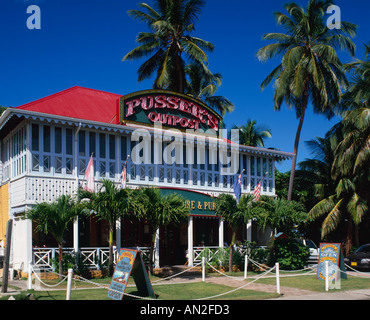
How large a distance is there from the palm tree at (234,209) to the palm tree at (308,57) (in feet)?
30.5

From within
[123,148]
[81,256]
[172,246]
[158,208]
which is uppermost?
[123,148]

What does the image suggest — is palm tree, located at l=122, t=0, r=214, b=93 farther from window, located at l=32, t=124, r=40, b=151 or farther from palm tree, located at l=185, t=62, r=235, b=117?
window, located at l=32, t=124, r=40, b=151

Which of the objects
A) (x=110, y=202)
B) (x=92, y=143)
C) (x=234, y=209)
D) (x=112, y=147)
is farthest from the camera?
(x=112, y=147)

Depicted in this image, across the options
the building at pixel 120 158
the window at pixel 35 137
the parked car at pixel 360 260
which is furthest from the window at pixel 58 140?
the parked car at pixel 360 260

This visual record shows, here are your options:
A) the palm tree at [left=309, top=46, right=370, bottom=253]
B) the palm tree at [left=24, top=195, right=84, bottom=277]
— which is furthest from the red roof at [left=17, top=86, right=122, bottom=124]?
the palm tree at [left=309, top=46, right=370, bottom=253]

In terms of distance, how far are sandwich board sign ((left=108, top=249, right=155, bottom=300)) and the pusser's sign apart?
9744mm

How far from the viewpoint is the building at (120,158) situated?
19094 mm

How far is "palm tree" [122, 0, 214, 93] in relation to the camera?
3144cm

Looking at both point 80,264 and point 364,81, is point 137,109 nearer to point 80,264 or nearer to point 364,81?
point 80,264

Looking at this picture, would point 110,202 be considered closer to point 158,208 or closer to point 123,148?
point 158,208

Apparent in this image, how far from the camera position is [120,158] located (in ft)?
70.2

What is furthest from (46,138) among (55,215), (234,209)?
(234,209)

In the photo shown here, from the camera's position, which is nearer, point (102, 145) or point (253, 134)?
point (102, 145)

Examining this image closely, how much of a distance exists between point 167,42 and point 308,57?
9999mm
